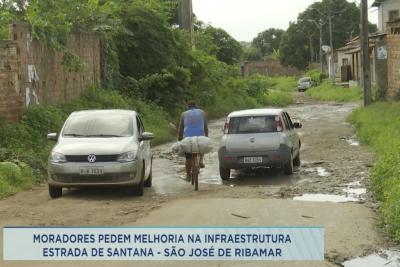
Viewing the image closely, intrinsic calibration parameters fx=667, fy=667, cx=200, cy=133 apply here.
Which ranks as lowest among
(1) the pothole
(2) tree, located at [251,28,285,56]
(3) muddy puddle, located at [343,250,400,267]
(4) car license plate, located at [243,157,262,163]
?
(1) the pothole

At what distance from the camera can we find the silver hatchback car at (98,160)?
11.8m

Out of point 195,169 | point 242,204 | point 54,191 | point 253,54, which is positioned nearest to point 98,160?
point 54,191

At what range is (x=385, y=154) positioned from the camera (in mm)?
13906

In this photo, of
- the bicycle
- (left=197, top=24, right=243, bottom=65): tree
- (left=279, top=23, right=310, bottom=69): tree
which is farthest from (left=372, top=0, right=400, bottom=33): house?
the bicycle

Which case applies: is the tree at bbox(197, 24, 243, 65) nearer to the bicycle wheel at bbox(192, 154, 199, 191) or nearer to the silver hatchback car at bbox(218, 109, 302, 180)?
the silver hatchback car at bbox(218, 109, 302, 180)

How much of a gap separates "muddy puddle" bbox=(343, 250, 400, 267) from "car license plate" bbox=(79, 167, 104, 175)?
220 inches

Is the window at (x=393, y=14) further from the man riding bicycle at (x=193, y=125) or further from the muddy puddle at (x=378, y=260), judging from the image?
the muddy puddle at (x=378, y=260)

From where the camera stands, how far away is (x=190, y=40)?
37.8 meters

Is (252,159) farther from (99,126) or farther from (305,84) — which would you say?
(305,84)

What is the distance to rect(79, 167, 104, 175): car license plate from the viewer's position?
1175 cm

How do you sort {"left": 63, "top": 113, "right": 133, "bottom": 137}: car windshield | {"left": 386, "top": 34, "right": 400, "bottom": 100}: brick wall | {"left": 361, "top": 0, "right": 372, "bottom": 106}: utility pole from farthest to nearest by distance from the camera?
{"left": 361, "top": 0, "right": 372, "bottom": 106}: utility pole
{"left": 386, "top": 34, "right": 400, "bottom": 100}: brick wall
{"left": 63, "top": 113, "right": 133, "bottom": 137}: car windshield

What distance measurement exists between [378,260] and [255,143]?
6.99 m

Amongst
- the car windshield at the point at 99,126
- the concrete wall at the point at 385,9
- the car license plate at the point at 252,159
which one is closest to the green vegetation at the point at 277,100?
the concrete wall at the point at 385,9

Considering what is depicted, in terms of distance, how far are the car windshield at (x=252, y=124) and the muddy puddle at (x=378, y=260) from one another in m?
7.02
